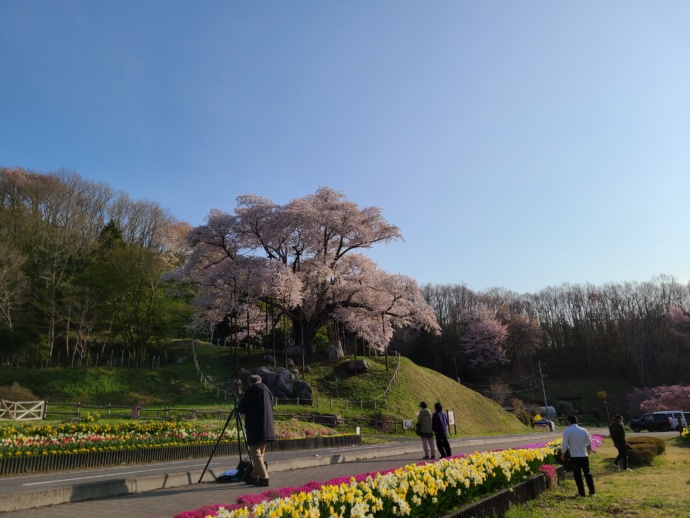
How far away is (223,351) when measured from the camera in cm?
4219

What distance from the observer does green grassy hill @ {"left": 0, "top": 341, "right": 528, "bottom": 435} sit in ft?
92.8

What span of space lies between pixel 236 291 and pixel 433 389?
1603 cm

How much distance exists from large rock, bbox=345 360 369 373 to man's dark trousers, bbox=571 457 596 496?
25.7 meters

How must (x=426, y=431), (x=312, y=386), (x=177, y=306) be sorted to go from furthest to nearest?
1. (x=177, y=306)
2. (x=312, y=386)
3. (x=426, y=431)

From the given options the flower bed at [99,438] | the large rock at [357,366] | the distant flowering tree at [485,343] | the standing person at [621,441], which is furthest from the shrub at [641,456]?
the distant flowering tree at [485,343]

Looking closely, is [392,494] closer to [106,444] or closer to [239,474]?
[239,474]

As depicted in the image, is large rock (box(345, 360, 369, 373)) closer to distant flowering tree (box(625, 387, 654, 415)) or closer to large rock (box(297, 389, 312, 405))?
large rock (box(297, 389, 312, 405))

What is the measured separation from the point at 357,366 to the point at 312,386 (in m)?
4.63

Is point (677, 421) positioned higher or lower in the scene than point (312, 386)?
lower

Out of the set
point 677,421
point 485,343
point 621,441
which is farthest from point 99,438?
point 485,343

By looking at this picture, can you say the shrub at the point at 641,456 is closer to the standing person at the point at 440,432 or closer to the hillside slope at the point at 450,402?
the standing person at the point at 440,432

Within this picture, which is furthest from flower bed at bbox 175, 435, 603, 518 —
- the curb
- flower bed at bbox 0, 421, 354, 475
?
flower bed at bbox 0, 421, 354, 475

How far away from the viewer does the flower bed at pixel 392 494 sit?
4.85 metres

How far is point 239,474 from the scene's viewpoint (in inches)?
369
